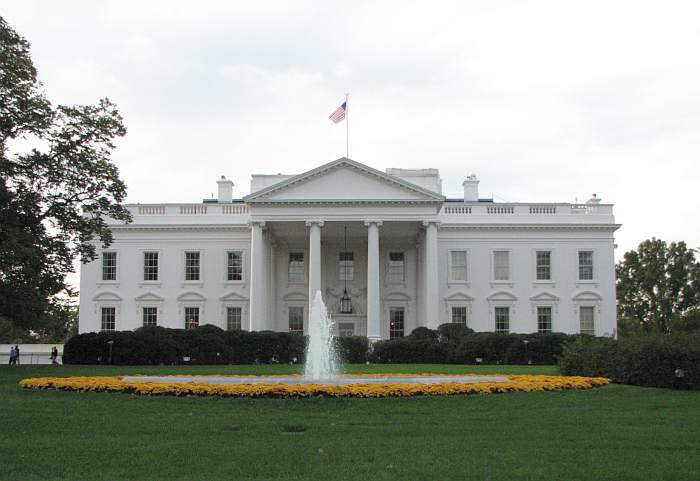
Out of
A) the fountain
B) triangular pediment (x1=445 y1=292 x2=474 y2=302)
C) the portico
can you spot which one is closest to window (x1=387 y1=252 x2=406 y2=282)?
the portico

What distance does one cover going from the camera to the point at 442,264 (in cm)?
4950

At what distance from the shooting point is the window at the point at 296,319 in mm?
50000

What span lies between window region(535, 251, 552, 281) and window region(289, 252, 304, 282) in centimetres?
1418

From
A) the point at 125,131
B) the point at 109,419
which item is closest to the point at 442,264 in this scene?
the point at 125,131

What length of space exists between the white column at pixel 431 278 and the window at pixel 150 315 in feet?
53.8

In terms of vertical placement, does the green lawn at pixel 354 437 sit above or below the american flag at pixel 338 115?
below

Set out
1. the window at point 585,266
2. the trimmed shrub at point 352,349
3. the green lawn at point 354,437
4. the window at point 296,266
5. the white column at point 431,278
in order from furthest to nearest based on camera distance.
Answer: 1. the window at point 296,266
2. the window at point 585,266
3. the white column at point 431,278
4. the trimmed shrub at point 352,349
5. the green lawn at point 354,437

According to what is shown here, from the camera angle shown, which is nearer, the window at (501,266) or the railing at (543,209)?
the window at (501,266)

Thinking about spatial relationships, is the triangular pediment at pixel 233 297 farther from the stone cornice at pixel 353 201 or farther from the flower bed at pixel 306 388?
the flower bed at pixel 306 388

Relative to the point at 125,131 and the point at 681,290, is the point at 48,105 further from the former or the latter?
the point at 681,290

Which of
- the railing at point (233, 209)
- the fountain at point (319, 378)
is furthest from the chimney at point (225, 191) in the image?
the fountain at point (319, 378)

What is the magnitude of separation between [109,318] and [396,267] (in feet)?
57.8

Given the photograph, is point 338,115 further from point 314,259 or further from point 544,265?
point 544,265

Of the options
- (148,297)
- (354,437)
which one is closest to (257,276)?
(148,297)
